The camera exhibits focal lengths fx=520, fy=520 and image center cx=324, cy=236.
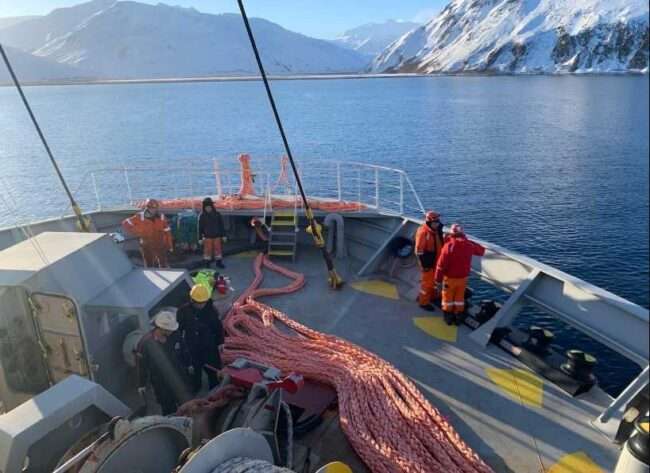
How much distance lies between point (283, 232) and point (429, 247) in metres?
3.20

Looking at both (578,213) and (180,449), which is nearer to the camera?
(180,449)

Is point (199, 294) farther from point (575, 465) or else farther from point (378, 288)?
point (575, 465)

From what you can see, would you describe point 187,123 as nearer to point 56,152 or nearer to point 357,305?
point 56,152

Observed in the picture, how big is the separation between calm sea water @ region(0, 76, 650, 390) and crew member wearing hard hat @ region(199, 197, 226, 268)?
5.80m

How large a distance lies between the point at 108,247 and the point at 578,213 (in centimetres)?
1698

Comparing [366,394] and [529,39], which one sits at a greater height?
[529,39]

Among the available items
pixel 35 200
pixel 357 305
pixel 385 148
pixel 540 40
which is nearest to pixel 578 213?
pixel 357 305

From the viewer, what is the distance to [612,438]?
4.47 m

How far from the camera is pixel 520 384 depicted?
17.5 ft

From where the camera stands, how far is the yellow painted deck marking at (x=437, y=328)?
6.34 meters

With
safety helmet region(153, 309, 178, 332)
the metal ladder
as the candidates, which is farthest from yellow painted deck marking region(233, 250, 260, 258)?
safety helmet region(153, 309, 178, 332)

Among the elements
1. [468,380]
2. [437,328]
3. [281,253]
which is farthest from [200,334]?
[281,253]

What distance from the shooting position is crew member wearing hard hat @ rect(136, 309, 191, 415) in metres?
4.61

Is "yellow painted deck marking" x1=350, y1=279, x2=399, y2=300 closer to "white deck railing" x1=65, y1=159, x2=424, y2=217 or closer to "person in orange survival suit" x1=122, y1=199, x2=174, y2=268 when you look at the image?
"person in orange survival suit" x1=122, y1=199, x2=174, y2=268
